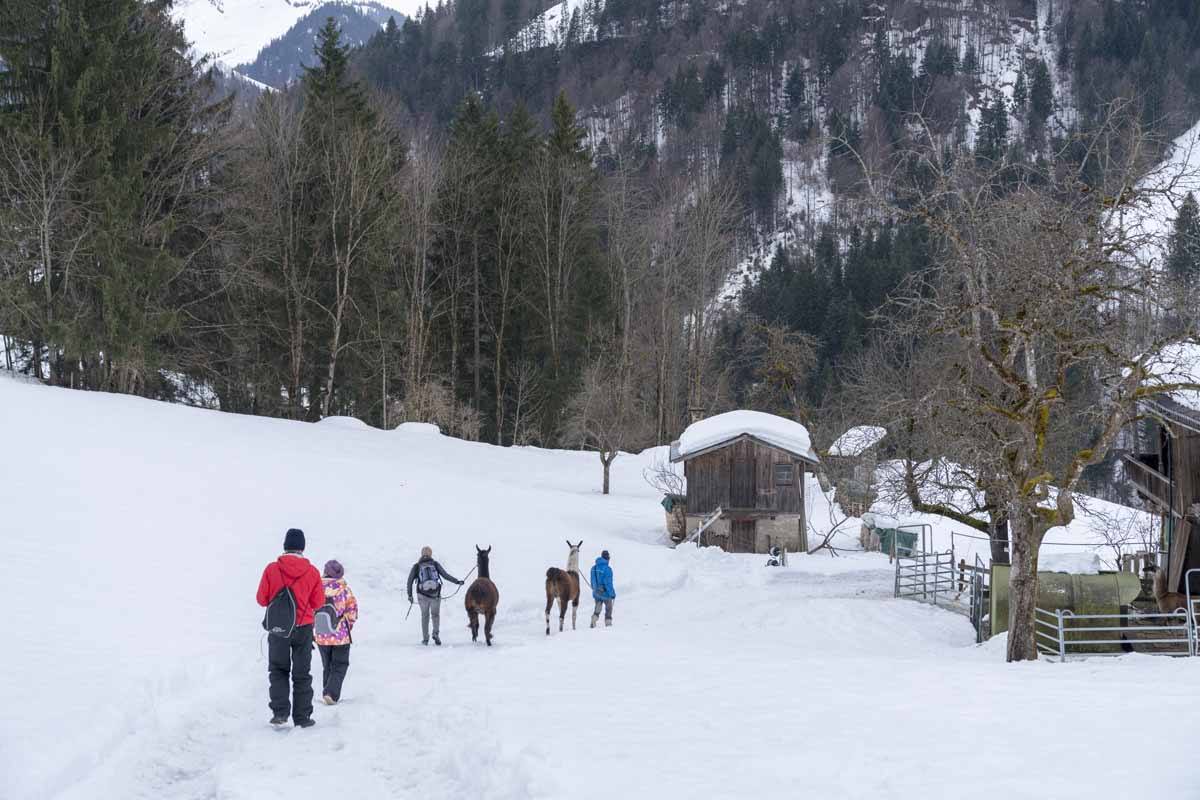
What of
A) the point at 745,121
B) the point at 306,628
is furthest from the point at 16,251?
the point at 745,121

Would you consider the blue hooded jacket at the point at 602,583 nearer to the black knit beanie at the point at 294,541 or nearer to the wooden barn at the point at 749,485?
the black knit beanie at the point at 294,541

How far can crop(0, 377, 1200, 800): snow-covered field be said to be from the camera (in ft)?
24.5

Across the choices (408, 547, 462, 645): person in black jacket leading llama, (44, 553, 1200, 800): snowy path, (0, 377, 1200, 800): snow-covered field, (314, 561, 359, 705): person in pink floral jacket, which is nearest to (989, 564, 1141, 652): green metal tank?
(0, 377, 1200, 800): snow-covered field

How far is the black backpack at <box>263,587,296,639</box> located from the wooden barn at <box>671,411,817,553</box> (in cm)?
2652

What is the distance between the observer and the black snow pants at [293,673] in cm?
959

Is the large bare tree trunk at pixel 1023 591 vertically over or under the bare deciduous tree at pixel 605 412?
under

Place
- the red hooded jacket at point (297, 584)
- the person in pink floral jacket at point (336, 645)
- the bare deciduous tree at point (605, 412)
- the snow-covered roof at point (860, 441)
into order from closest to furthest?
the red hooded jacket at point (297, 584)
the person in pink floral jacket at point (336, 645)
the snow-covered roof at point (860, 441)
the bare deciduous tree at point (605, 412)

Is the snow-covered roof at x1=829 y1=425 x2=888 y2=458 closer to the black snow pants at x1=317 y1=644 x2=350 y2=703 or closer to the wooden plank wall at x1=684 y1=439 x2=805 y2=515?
the wooden plank wall at x1=684 y1=439 x2=805 y2=515

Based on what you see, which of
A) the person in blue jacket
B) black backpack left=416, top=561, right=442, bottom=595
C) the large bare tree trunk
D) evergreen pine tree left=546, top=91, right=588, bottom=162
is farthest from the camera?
evergreen pine tree left=546, top=91, right=588, bottom=162

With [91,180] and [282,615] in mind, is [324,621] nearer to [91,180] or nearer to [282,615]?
[282,615]

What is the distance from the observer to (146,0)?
3556 cm

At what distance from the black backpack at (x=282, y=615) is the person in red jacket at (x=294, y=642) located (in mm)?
43

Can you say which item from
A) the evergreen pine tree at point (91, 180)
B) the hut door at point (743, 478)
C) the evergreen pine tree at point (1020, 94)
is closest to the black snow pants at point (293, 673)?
the evergreen pine tree at point (91, 180)

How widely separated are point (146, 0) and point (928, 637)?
34743 mm
